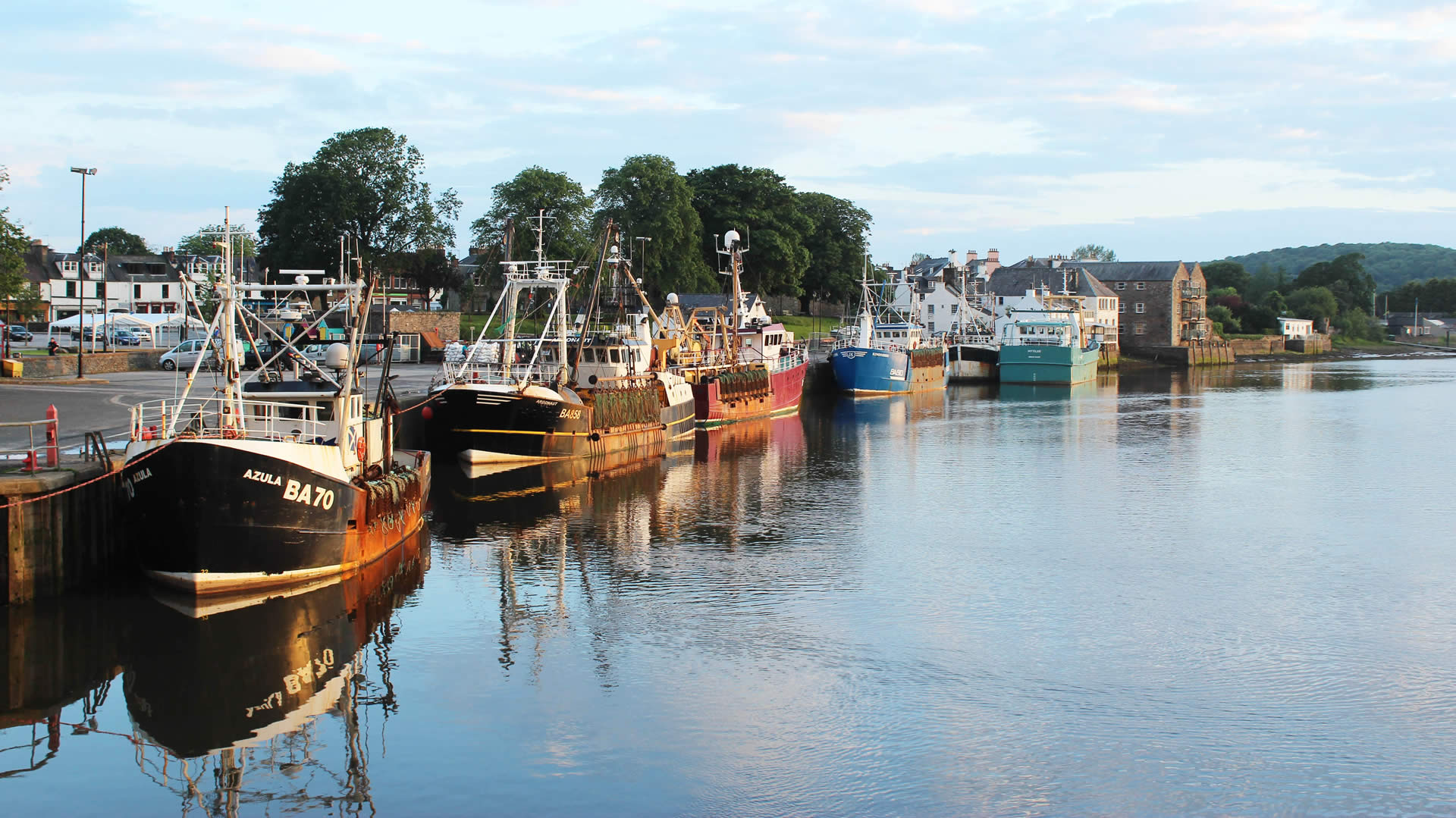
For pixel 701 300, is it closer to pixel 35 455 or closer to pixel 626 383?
pixel 626 383

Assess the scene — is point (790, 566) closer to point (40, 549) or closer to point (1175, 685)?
point (1175, 685)

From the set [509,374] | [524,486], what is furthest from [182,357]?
[524,486]

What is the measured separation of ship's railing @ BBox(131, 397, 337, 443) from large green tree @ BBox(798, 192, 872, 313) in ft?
288

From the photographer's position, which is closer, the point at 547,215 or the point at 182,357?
the point at 182,357

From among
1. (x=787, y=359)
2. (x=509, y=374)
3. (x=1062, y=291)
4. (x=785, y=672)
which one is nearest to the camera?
(x=785, y=672)

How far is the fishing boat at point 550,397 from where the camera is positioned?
37000mm

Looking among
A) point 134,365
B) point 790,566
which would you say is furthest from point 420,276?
point 790,566

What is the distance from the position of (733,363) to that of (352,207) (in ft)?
107

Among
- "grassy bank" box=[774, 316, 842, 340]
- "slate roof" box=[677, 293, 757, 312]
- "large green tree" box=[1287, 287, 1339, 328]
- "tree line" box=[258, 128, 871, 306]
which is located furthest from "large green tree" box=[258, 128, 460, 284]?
"large green tree" box=[1287, 287, 1339, 328]

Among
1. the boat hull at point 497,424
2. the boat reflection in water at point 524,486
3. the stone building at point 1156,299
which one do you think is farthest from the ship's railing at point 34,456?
the stone building at point 1156,299

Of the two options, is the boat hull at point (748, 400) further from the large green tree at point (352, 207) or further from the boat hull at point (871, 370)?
the large green tree at point (352, 207)

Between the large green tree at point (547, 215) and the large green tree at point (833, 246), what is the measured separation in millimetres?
28324

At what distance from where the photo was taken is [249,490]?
65.3 ft

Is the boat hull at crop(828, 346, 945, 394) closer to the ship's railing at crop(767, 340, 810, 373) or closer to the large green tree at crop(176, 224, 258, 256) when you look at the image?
the ship's railing at crop(767, 340, 810, 373)
